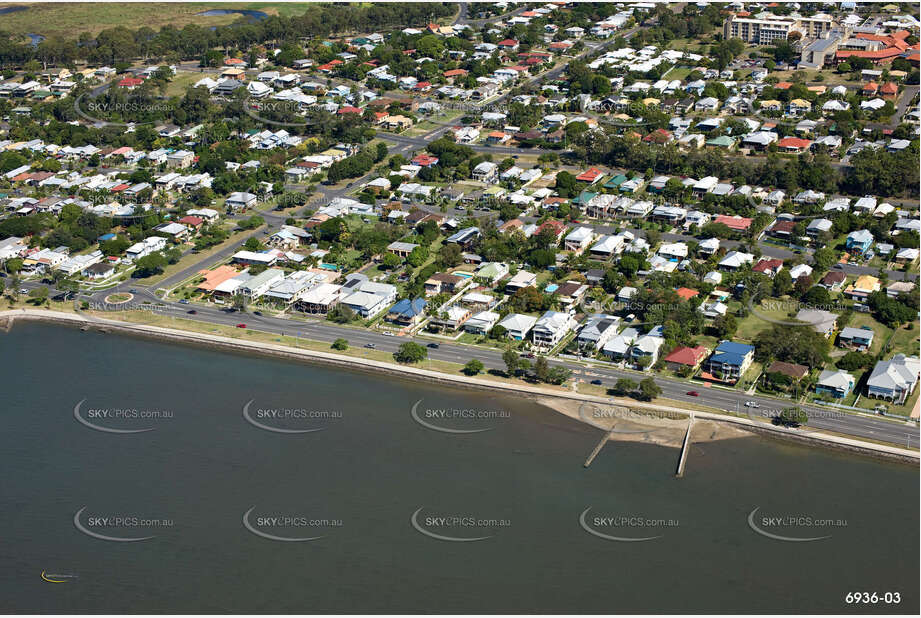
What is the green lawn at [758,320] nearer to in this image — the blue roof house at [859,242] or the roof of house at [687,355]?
the roof of house at [687,355]

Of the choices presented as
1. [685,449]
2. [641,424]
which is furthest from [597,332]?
[685,449]

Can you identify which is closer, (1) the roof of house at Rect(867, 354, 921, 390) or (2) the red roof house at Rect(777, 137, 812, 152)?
(1) the roof of house at Rect(867, 354, 921, 390)

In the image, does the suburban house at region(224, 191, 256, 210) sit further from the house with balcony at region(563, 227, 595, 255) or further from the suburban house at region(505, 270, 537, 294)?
the house with balcony at region(563, 227, 595, 255)

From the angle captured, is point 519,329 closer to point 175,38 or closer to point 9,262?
point 9,262

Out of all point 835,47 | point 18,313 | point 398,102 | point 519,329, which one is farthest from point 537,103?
point 18,313

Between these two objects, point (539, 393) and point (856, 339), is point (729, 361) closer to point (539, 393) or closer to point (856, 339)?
point (856, 339)

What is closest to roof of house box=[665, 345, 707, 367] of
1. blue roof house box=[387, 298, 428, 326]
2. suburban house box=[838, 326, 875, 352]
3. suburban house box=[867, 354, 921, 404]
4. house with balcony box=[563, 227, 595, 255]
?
suburban house box=[838, 326, 875, 352]
